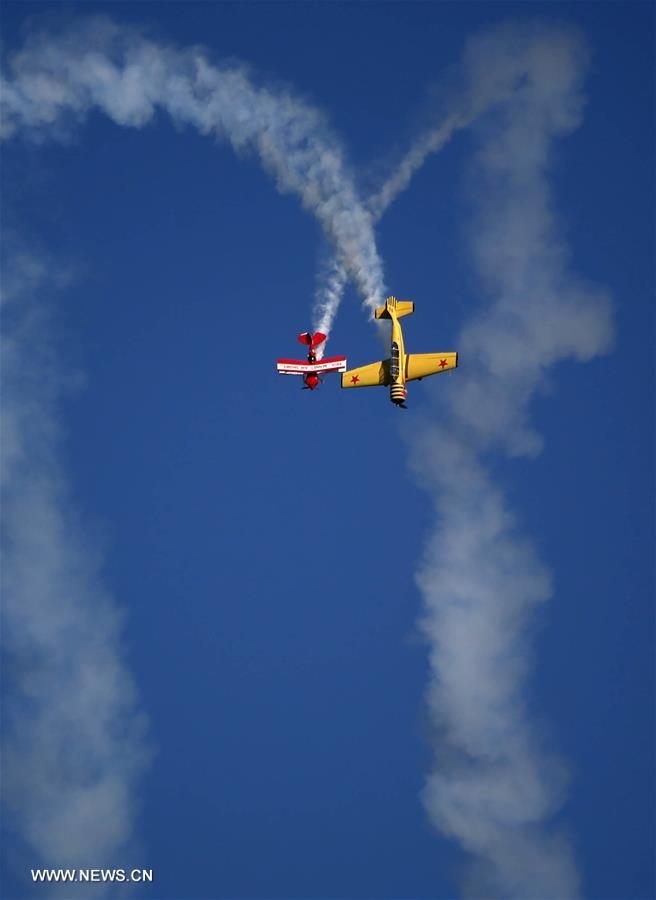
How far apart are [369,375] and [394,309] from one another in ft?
13.3

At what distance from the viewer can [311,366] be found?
9056cm

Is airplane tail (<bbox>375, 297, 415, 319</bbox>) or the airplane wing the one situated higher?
airplane tail (<bbox>375, 297, 415, 319</bbox>)

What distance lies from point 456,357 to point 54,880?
4084cm

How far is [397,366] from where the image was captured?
299 ft

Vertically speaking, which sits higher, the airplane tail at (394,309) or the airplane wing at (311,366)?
the airplane tail at (394,309)

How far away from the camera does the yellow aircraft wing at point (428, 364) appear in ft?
304

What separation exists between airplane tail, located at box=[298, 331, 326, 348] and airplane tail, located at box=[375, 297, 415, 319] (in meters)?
3.72

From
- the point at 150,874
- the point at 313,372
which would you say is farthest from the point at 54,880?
the point at 313,372

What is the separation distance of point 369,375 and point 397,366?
1.79 metres

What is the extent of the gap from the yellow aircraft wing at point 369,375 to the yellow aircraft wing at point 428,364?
1.32 meters

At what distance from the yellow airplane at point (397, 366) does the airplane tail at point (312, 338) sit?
7.30 feet

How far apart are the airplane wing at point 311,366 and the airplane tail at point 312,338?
994 millimetres

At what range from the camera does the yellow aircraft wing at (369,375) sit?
91.8 metres

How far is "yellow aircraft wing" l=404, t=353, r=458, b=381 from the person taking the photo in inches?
3644
